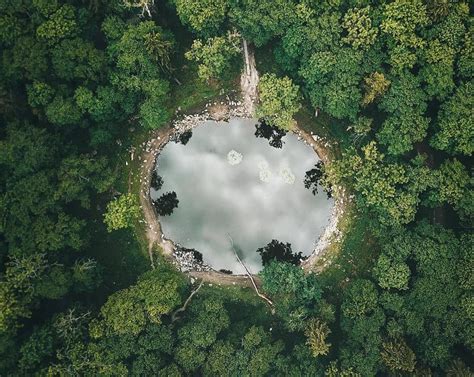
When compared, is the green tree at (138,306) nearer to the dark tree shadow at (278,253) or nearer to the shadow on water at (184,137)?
the dark tree shadow at (278,253)

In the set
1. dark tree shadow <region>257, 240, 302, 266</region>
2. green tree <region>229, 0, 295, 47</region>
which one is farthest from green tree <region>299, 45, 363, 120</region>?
dark tree shadow <region>257, 240, 302, 266</region>

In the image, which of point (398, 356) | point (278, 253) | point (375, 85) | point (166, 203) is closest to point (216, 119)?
point (166, 203)

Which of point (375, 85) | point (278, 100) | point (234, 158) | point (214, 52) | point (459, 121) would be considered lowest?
point (234, 158)

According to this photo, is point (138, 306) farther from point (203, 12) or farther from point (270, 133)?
point (203, 12)

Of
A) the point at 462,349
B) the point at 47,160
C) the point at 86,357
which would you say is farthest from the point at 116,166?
the point at 462,349

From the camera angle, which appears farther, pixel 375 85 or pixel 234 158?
pixel 234 158
